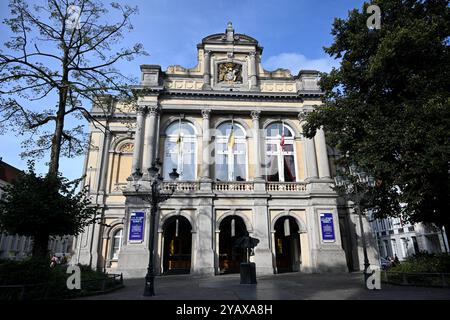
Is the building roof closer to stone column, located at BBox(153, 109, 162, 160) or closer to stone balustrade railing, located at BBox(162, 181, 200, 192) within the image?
stone column, located at BBox(153, 109, 162, 160)

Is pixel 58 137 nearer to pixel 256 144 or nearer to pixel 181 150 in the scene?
pixel 181 150

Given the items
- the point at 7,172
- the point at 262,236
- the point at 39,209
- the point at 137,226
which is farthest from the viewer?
the point at 7,172

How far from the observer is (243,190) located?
2269 cm

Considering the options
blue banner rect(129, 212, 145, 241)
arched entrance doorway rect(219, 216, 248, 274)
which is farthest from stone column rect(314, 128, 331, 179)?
blue banner rect(129, 212, 145, 241)

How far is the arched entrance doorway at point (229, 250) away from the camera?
2337 cm

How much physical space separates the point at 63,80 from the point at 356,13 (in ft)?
51.2

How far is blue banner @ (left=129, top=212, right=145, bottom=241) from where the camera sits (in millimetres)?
20344

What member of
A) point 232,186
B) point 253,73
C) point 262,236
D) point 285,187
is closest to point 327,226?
point 285,187

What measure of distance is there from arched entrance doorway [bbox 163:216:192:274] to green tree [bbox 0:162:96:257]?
34.1ft

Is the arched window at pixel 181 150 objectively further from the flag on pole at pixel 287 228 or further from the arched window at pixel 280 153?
the flag on pole at pixel 287 228

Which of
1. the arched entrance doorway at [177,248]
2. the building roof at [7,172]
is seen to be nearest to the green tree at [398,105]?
the arched entrance doorway at [177,248]

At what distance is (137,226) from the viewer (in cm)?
2058

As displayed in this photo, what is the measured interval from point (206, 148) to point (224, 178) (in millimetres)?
2820
